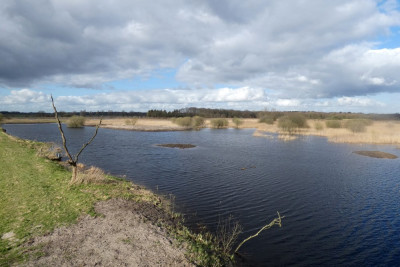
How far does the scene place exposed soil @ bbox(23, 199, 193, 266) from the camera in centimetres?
652

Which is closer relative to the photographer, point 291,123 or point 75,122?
point 291,123

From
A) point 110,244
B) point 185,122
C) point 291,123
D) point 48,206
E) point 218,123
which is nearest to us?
point 110,244

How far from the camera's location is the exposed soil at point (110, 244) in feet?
21.4

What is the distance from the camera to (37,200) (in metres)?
10.4

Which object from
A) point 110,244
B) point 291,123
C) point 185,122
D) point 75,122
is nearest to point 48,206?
point 110,244

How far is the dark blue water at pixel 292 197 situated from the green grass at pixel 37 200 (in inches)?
168

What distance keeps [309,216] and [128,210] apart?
27.3 ft

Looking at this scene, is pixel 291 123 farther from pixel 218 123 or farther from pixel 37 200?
pixel 37 200

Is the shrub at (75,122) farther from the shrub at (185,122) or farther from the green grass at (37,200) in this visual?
the green grass at (37,200)

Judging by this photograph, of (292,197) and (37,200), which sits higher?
(37,200)

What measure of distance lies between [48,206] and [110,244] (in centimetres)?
405

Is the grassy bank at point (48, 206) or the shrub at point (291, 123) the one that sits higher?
the shrub at point (291, 123)

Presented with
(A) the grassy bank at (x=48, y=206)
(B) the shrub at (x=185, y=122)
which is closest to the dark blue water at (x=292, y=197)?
(A) the grassy bank at (x=48, y=206)

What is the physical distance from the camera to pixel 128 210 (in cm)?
1010
